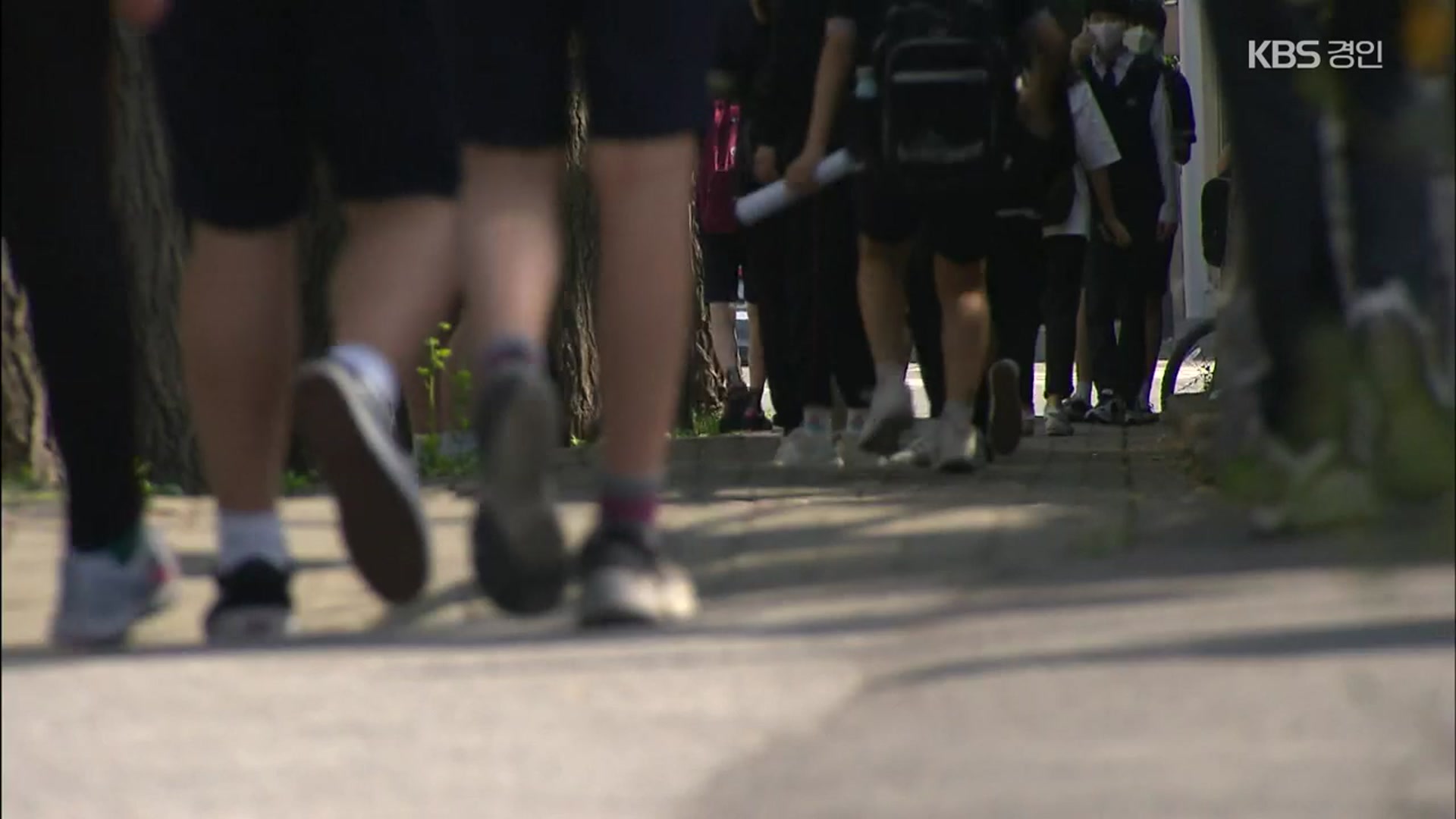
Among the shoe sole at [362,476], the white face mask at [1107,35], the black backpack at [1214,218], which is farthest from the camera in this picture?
the white face mask at [1107,35]

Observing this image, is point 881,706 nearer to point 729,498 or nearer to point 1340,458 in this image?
point 1340,458

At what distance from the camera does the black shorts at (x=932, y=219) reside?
23.3ft

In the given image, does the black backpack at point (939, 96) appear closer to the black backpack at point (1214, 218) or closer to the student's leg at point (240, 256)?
the student's leg at point (240, 256)

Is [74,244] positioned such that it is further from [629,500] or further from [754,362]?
[754,362]

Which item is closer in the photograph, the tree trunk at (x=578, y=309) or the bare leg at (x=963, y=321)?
the bare leg at (x=963, y=321)

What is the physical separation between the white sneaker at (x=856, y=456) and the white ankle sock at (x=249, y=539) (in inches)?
156

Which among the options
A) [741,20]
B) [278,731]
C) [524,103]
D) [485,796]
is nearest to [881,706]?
[485,796]

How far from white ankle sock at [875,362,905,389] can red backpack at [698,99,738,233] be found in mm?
3924

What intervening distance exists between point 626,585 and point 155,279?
175 inches

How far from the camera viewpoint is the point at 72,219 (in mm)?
3402

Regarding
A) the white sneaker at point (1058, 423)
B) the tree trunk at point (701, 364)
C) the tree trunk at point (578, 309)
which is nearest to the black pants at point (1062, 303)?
the white sneaker at point (1058, 423)

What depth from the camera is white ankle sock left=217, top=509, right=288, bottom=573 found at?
3.51 metres

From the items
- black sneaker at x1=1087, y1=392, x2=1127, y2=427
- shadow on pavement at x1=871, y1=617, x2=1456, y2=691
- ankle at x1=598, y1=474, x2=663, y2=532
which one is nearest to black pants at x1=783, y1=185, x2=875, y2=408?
black sneaker at x1=1087, y1=392, x2=1127, y2=427

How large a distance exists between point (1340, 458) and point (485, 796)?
1.40 meters
